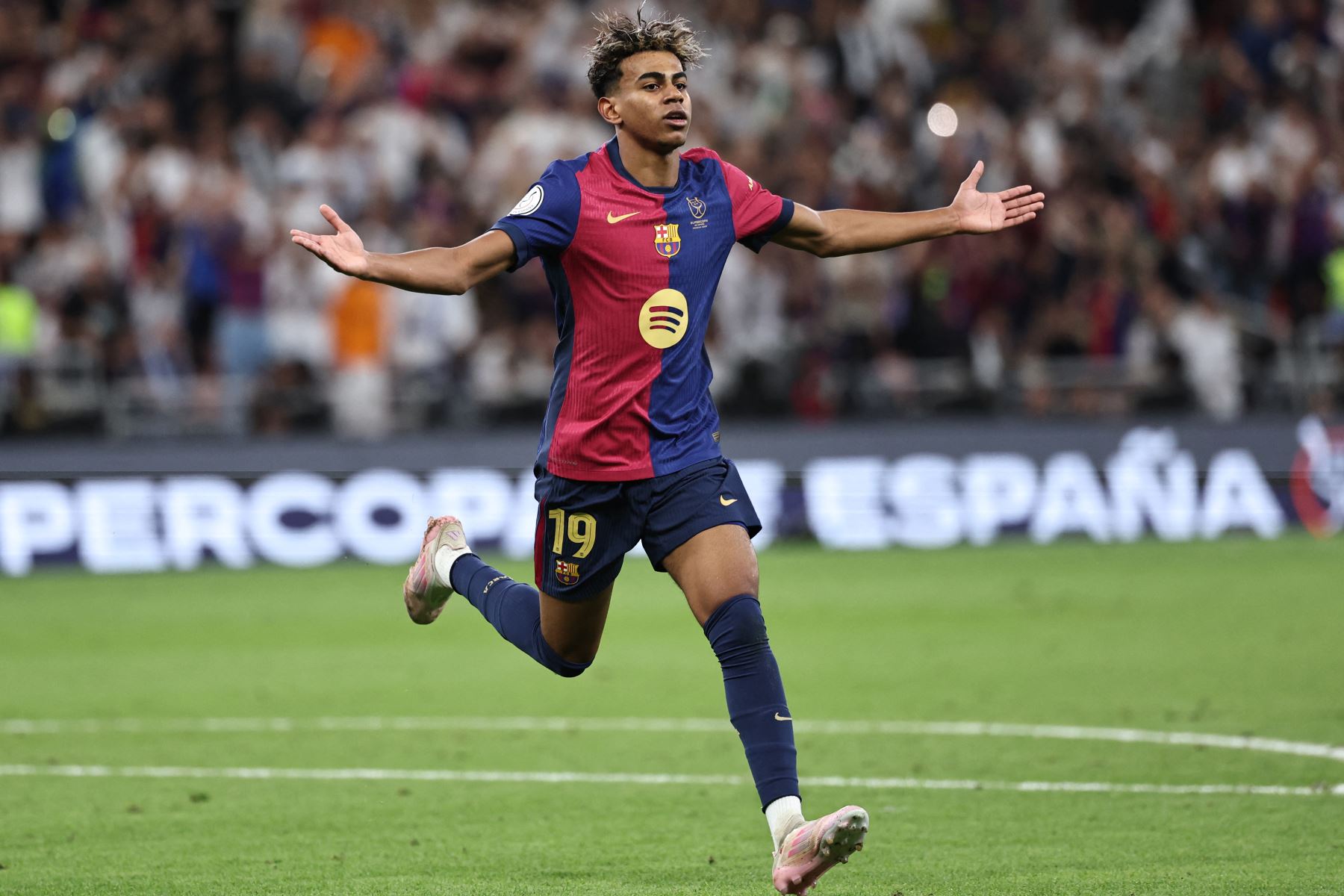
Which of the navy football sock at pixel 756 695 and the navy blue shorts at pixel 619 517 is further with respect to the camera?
the navy blue shorts at pixel 619 517

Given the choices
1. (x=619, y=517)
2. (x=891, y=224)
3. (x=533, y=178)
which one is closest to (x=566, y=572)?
(x=619, y=517)

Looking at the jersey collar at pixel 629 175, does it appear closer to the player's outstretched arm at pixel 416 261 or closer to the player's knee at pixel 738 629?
the player's outstretched arm at pixel 416 261

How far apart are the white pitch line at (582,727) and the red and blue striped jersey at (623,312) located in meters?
3.37

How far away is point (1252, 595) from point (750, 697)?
30.8 feet

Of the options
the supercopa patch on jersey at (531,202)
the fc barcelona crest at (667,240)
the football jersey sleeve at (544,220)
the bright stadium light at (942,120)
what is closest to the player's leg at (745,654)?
the fc barcelona crest at (667,240)

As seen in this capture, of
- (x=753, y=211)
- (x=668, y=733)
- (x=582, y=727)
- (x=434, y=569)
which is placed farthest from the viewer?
(x=582, y=727)

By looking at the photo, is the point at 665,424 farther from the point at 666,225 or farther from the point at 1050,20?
the point at 1050,20

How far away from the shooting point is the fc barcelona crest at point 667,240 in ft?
19.6

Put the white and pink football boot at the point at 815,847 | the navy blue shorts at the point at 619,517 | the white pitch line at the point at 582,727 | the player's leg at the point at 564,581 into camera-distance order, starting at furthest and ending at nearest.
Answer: the white pitch line at the point at 582,727, the player's leg at the point at 564,581, the navy blue shorts at the point at 619,517, the white and pink football boot at the point at 815,847

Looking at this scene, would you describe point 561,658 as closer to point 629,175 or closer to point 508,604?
point 508,604

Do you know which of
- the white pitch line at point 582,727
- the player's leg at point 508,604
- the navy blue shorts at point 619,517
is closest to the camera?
the navy blue shorts at point 619,517

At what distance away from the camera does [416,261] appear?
5.56 m

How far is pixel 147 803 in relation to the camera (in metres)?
7.59

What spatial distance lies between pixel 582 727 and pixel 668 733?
48cm
